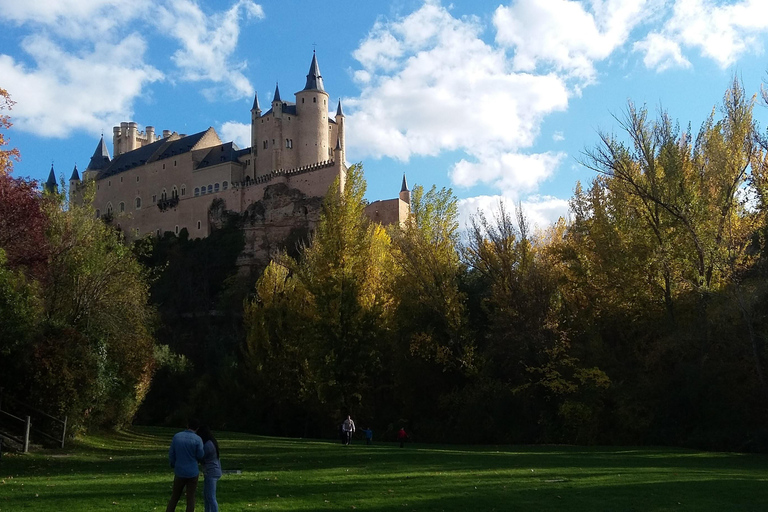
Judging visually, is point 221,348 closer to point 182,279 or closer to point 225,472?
point 182,279

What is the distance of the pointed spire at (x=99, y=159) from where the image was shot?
10650 cm

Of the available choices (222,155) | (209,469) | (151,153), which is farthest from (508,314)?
(151,153)

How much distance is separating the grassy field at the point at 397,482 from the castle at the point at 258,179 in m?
55.1

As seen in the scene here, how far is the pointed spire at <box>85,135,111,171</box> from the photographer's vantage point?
106m

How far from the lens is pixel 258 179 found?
81250mm

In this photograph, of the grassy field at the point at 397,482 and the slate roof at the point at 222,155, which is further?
the slate roof at the point at 222,155

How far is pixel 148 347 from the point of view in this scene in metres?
29.1

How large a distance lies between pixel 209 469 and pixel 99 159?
106186mm

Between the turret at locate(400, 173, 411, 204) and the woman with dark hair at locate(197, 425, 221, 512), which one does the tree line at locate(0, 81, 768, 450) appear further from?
the turret at locate(400, 173, 411, 204)

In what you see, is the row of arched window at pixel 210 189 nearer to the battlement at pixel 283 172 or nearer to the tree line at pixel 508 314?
the battlement at pixel 283 172

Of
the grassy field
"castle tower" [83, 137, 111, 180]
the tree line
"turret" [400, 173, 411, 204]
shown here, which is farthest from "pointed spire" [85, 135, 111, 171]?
the grassy field

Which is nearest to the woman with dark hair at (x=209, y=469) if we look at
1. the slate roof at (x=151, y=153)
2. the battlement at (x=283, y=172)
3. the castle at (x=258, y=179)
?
the castle at (x=258, y=179)

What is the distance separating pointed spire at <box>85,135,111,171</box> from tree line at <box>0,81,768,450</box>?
76.8 metres

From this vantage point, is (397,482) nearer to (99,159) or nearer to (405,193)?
(405,193)
